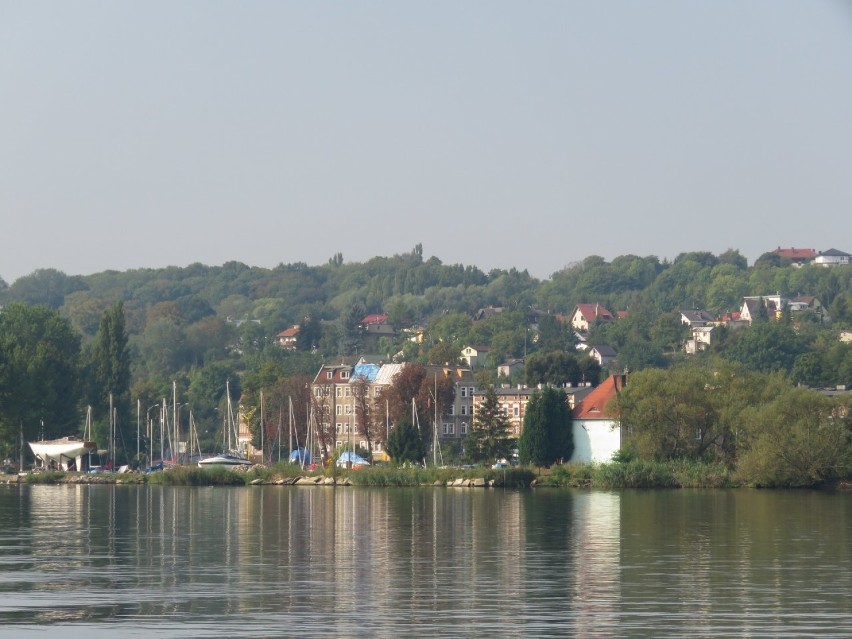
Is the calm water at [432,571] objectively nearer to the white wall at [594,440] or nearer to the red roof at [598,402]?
the white wall at [594,440]

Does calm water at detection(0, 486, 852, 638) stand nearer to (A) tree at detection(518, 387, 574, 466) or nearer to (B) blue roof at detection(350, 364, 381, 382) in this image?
(A) tree at detection(518, 387, 574, 466)

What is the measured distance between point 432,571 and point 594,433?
195 ft

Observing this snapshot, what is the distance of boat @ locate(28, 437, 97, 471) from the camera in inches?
4038

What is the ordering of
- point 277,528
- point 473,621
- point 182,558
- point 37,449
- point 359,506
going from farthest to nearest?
point 37,449, point 359,506, point 277,528, point 182,558, point 473,621

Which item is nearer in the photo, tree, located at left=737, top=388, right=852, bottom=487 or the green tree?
tree, located at left=737, top=388, right=852, bottom=487

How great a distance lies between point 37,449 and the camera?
337 ft

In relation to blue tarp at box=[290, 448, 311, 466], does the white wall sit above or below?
above

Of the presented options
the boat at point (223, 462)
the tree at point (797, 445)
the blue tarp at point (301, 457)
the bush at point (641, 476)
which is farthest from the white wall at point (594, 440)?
the boat at point (223, 462)

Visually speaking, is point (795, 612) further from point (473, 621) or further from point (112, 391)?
point (112, 391)

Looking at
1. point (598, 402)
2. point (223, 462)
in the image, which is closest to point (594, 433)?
point (598, 402)

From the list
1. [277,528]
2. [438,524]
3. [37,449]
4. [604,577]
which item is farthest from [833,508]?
[37,449]

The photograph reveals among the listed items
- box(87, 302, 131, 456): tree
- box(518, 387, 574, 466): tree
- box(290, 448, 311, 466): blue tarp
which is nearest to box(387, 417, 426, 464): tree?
box(518, 387, 574, 466): tree

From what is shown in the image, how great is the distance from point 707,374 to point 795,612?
2302 inches

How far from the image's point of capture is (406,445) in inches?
3706
